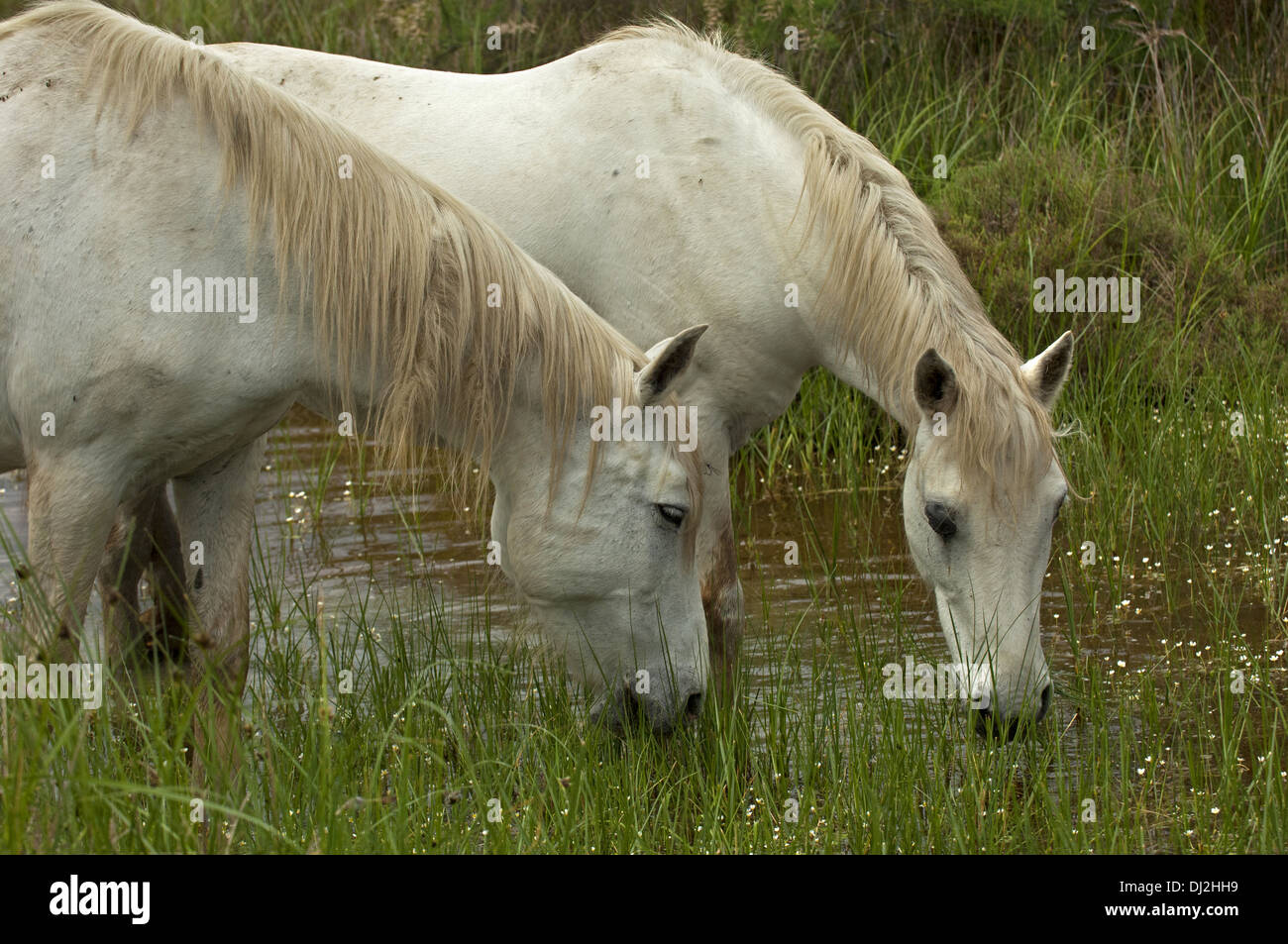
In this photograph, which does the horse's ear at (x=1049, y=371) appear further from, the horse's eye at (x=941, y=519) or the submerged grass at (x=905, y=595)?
the submerged grass at (x=905, y=595)

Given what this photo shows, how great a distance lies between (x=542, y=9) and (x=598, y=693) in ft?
20.2

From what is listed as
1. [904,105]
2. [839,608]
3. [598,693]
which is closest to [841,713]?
[839,608]

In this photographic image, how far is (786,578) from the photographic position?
20.0ft

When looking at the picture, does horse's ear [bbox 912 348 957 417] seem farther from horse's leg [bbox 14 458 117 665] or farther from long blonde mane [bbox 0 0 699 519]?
horse's leg [bbox 14 458 117 665]

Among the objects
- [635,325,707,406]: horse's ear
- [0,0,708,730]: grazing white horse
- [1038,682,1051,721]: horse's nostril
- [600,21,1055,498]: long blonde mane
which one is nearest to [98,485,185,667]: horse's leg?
[0,0,708,730]: grazing white horse

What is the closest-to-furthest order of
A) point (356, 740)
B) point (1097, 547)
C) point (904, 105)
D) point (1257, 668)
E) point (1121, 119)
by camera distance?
point (356, 740) → point (1257, 668) → point (1097, 547) → point (904, 105) → point (1121, 119)

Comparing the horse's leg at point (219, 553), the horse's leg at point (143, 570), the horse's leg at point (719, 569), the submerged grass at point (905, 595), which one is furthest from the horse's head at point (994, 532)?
the horse's leg at point (143, 570)

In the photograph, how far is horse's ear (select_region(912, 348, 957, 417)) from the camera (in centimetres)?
400

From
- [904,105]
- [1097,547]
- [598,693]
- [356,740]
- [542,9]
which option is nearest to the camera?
[356,740]

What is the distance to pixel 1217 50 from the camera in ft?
28.1

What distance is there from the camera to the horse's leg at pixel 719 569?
4.73 m

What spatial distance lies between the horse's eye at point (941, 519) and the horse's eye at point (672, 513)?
0.75 m

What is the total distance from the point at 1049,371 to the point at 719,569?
1.23 m
